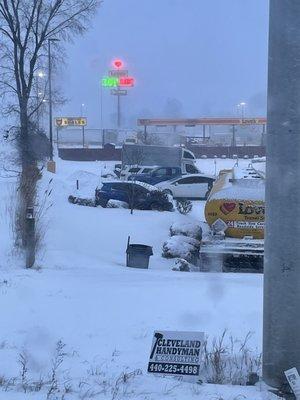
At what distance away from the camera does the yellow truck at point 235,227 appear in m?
14.5

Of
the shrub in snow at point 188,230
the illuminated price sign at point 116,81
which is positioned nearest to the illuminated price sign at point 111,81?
the illuminated price sign at point 116,81

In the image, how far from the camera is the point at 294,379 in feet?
14.4

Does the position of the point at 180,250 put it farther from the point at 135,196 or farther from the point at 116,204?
the point at 135,196

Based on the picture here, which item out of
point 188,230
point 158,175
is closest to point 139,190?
point 188,230

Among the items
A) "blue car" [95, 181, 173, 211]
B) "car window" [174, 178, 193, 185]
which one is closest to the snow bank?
"blue car" [95, 181, 173, 211]

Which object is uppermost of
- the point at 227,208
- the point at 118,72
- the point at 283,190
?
the point at 118,72

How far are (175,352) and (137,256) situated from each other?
8.75 m

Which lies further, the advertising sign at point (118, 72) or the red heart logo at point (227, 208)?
the advertising sign at point (118, 72)

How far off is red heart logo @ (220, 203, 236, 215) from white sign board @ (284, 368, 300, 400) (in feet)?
37.8

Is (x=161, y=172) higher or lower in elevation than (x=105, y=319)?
lower

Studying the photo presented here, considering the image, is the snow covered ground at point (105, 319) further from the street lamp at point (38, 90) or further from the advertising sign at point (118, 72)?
the advertising sign at point (118, 72)

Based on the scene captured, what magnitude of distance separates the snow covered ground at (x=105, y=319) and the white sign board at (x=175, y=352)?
9 centimetres

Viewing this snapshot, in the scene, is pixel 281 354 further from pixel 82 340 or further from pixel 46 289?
pixel 46 289

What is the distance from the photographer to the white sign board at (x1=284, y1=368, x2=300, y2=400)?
4.35m
